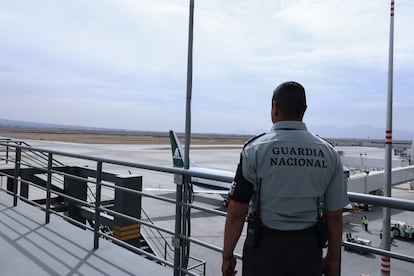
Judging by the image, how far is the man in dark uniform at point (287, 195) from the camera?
68.6 inches

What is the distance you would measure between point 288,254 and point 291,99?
838mm

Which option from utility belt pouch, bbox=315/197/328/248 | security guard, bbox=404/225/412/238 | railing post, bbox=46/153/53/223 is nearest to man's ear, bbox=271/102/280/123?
utility belt pouch, bbox=315/197/328/248

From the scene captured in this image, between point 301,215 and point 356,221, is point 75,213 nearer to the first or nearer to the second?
point 301,215

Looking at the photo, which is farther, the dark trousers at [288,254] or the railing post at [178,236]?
the railing post at [178,236]

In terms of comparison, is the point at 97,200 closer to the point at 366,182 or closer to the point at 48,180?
the point at 48,180

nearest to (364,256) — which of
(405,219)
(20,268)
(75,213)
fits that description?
(405,219)

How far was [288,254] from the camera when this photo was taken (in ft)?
5.80

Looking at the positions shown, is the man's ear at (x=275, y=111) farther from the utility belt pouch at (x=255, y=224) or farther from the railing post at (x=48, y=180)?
the railing post at (x=48, y=180)

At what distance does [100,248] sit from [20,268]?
962 millimetres

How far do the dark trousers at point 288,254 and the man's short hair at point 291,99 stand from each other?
2.14 feet

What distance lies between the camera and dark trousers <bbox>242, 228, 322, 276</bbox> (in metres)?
1.76

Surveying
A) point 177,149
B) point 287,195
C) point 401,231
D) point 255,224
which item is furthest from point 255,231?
point 177,149

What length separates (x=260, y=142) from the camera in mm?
1791

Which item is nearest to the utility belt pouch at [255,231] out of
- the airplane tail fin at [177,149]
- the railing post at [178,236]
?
the railing post at [178,236]
